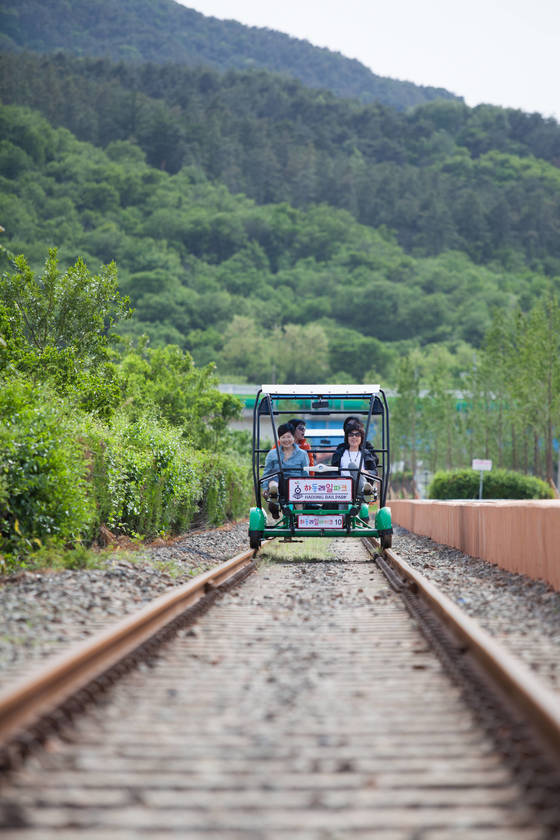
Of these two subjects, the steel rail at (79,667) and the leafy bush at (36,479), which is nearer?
the steel rail at (79,667)

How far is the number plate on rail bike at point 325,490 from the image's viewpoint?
13.2m

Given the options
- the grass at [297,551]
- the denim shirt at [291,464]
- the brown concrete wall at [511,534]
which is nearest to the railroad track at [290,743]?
the brown concrete wall at [511,534]

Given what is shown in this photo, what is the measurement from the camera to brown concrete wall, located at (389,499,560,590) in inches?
372

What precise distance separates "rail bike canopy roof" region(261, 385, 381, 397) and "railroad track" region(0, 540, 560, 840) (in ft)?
24.1

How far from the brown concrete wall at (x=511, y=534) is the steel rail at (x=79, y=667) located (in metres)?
3.69

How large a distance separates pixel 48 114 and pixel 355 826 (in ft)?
644

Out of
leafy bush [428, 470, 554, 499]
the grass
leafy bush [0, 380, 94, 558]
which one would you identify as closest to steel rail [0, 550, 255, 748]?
leafy bush [0, 380, 94, 558]

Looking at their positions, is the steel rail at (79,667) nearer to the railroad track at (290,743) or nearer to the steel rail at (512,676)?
the railroad track at (290,743)

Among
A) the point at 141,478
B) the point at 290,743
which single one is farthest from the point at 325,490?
the point at 290,743

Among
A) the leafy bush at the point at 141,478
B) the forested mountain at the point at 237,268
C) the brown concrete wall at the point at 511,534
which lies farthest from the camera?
the forested mountain at the point at 237,268

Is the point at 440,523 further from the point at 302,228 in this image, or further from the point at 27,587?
the point at 302,228

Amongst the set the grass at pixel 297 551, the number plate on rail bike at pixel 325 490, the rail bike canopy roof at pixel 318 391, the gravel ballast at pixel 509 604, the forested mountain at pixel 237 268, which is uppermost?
the forested mountain at pixel 237 268

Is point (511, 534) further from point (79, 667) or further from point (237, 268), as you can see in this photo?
point (237, 268)

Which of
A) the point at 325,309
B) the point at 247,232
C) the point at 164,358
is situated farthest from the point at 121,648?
the point at 247,232
